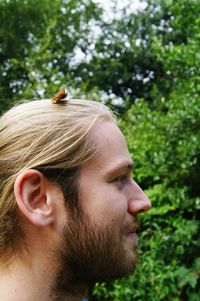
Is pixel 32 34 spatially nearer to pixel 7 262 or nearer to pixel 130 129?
pixel 130 129

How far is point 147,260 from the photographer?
5527 mm

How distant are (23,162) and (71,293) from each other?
418mm

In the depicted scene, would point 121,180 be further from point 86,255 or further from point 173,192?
point 173,192

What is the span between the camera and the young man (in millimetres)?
1619

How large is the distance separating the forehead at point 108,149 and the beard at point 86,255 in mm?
168

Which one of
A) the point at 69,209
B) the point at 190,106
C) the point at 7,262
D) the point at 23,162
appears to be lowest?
the point at 190,106

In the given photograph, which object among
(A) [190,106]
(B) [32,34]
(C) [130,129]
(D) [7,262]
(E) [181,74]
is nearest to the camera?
(D) [7,262]

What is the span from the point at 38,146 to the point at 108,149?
216 mm

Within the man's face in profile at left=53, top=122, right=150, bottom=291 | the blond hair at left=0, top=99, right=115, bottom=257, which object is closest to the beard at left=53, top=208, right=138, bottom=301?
the man's face in profile at left=53, top=122, right=150, bottom=291

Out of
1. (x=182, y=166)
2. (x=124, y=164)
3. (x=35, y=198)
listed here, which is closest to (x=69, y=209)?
(x=35, y=198)

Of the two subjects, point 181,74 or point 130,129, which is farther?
point 130,129

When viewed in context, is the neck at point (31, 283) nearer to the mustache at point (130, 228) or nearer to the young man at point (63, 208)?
the young man at point (63, 208)

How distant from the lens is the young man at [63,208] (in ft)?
5.31

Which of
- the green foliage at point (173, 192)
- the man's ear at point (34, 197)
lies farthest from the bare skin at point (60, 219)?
the green foliage at point (173, 192)
